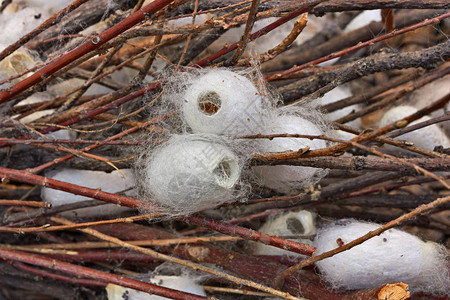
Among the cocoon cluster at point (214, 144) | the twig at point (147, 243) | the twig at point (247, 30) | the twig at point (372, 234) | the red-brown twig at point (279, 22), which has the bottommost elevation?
the twig at point (372, 234)

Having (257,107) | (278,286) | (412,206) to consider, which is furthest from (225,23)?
(412,206)

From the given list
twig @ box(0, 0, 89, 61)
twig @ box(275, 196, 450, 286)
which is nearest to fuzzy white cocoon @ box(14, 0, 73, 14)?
twig @ box(0, 0, 89, 61)

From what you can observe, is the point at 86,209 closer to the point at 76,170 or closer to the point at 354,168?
the point at 76,170

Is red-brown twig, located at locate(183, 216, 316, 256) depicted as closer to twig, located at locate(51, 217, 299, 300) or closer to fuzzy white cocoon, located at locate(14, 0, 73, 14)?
twig, located at locate(51, 217, 299, 300)

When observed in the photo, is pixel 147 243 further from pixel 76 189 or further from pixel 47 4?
pixel 47 4

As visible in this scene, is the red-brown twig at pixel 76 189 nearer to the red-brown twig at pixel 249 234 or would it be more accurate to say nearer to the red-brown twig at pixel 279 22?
the red-brown twig at pixel 249 234

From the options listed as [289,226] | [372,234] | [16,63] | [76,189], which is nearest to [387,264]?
[372,234]

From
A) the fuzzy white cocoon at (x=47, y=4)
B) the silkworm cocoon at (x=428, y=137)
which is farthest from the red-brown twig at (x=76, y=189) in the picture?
the silkworm cocoon at (x=428, y=137)

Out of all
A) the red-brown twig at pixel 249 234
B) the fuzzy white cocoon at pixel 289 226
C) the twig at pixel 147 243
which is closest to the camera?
the red-brown twig at pixel 249 234
